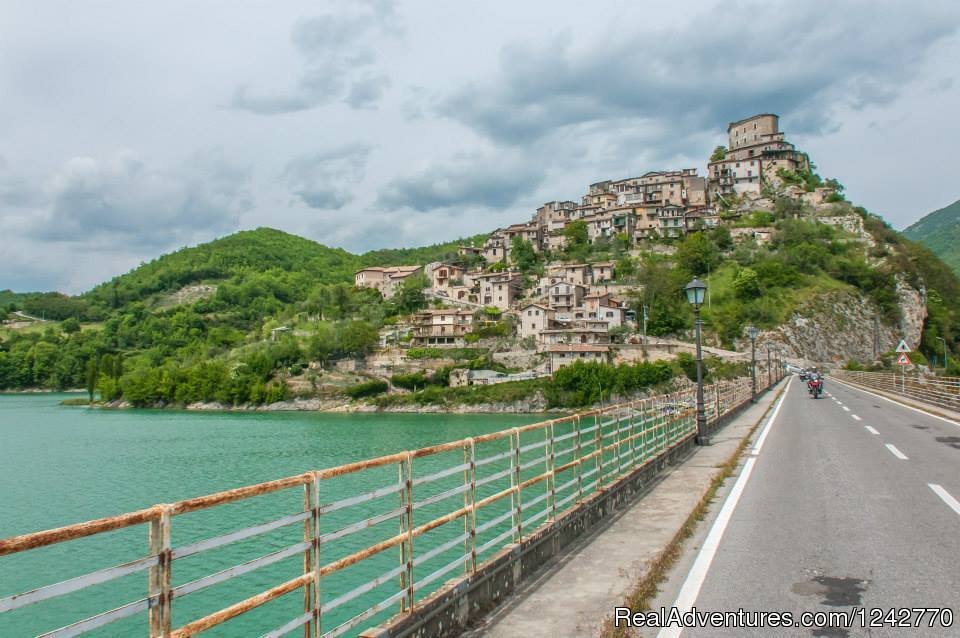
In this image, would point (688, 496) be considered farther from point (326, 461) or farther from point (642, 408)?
point (326, 461)

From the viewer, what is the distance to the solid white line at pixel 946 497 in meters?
9.79

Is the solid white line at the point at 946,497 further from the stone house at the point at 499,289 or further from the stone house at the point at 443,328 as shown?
the stone house at the point at 499,289

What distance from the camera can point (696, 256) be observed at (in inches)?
4382

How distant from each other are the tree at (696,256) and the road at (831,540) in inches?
3915

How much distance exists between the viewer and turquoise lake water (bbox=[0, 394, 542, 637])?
1917 centimetres

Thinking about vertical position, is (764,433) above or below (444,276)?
below

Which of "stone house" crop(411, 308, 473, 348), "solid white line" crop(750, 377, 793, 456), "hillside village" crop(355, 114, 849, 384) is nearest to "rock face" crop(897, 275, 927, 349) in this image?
"hillside village" crop(355, 114, 849, 384)

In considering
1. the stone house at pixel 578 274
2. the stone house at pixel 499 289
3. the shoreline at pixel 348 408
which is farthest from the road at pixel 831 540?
the stone house at pixel 578 274

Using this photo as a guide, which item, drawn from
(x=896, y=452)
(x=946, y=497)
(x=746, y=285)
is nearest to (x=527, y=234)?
(x=746, y=285)

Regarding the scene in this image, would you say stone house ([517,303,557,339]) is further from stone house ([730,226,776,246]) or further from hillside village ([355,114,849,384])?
stone house ([730,226,776,246])

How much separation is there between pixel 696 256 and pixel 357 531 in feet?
362

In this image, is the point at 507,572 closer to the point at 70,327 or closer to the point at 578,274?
the point at 578,274

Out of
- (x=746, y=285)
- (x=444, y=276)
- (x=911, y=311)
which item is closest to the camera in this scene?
(x=746, y=285)

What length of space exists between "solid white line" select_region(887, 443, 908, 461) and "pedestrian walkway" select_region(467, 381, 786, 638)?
6291 millimetres
